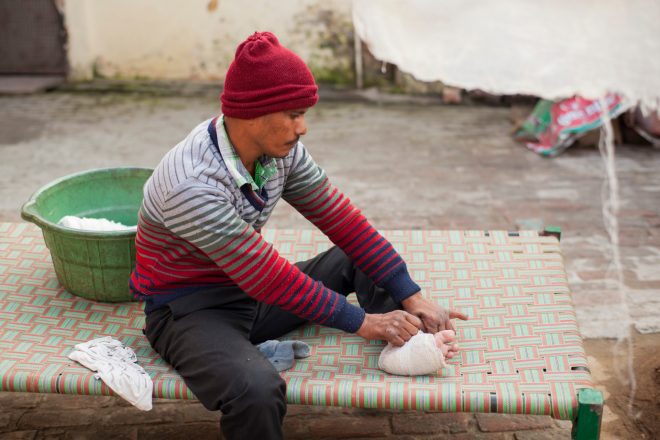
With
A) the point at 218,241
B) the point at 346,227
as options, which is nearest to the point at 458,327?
the point at 346,227

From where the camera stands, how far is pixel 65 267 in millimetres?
2852

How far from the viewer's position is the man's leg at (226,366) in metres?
2.20

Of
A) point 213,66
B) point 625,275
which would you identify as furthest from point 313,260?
point 213,66

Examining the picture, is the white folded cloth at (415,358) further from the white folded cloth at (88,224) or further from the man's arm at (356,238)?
the white folded cloth at (88,224)

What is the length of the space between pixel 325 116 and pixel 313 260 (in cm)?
402

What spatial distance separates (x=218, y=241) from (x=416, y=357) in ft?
2.18

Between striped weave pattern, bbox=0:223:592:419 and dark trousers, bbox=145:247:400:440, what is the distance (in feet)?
0.27

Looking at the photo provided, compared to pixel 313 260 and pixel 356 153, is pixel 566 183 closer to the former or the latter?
pixel 356 153

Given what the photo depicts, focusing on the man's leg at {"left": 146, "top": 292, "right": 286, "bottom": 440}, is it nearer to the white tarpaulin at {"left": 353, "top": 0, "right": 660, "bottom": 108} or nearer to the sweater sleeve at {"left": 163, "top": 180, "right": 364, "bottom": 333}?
the sweater sleeve at {"left": 163, "top": 180, "right": 364, "bottom": 333}

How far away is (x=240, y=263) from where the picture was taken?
231 centimetres

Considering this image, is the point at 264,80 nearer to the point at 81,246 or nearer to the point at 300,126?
the point at 300,126

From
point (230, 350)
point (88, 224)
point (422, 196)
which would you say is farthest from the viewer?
point (422, 196)

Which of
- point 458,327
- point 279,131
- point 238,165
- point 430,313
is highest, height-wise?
point 279,131

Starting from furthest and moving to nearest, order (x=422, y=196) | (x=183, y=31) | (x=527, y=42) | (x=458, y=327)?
(x=183, y=31), (x=422, y=196), (x=458, y=327), (x=527, y=42)
